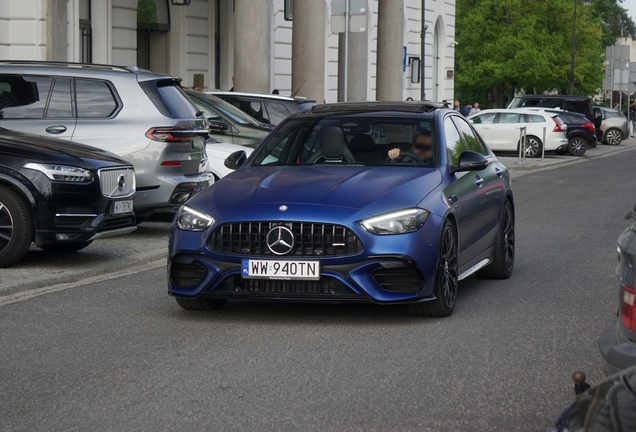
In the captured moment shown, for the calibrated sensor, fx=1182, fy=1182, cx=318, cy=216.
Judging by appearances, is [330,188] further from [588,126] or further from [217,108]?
[588,126]

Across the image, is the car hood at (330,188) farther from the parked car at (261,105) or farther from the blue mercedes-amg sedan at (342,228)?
the parked car at (261,105)

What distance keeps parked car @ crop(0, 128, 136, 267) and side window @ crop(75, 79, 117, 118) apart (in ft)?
6.61

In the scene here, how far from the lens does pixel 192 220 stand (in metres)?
7.87

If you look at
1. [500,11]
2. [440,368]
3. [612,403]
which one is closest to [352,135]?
[440,368]

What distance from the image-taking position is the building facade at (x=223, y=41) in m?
23.2

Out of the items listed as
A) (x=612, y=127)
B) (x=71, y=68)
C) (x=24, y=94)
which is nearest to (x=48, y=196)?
(x=24, y=94)

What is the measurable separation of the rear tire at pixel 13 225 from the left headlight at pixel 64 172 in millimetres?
302

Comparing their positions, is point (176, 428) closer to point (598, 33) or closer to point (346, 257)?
point (346, 257)

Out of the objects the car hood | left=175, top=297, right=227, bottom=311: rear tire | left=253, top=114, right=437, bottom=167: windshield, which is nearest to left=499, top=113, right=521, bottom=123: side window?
left=253, top=114, right=437, bottom=167: windshield

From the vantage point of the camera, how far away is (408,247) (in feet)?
24.8

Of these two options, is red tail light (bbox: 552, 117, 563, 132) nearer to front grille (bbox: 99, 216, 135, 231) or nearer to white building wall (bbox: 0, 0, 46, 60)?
white building wall (bbox: 0, 0, 46, 60)

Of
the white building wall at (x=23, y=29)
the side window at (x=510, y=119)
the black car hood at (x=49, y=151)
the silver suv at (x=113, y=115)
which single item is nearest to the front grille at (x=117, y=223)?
the black car hood at (x=49, y=151)

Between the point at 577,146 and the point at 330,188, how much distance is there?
32.5m

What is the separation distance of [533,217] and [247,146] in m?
4.16
